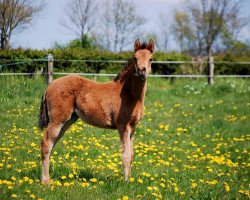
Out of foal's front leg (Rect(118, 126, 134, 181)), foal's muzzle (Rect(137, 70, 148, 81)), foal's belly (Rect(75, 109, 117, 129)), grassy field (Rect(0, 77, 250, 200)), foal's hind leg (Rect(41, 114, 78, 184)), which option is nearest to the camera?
grassy field (Rect(0, 77, 250, 200))

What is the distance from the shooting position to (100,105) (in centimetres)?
589

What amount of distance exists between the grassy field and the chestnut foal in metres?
0.56

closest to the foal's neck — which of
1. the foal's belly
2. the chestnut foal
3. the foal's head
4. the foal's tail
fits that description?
the chestnut foal

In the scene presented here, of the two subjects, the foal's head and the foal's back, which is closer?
the foal's head

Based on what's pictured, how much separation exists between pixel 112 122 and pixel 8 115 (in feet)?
15.5

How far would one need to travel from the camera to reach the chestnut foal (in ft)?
18.6

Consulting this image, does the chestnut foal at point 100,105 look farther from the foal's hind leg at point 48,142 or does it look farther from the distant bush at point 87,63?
the distant bush at point 87,63

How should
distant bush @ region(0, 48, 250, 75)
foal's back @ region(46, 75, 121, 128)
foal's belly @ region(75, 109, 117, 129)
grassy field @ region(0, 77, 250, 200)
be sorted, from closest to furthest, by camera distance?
1. grassy field @ region(0, 77, 250, 200)
2. foal's back @ region(46, 75, 121, 128)
3. foal's belly @ region(75, 109, 117, 129)
4. distant bush @ region(0, 48, 250, 75)

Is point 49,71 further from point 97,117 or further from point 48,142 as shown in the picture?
point 48,142

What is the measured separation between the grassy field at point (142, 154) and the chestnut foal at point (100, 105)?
56 centimetres

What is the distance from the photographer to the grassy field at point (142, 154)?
5199 millimetres

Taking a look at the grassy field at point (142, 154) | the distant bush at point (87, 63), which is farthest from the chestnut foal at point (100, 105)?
the distant bush at point (87, 63)

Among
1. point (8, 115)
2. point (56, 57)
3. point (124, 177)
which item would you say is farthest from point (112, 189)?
point (56, 57)

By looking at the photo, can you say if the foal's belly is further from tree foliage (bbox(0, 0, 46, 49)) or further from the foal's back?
tree foliage (bbox(0, 0, 46, 49))
